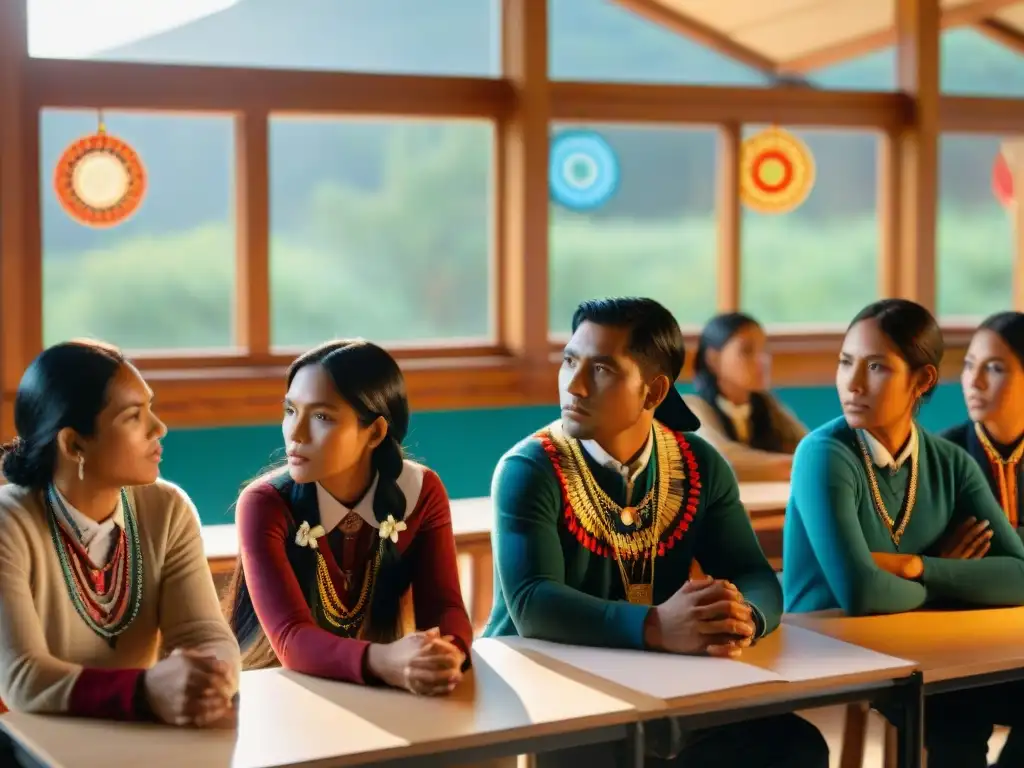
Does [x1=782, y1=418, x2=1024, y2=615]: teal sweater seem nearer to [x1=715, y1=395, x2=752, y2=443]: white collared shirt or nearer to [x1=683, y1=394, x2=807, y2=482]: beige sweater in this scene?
[x1=683, y1=394, x2=807, y2=482]: beige sweater

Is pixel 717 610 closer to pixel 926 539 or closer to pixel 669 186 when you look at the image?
pixel 926 539

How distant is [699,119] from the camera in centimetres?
611

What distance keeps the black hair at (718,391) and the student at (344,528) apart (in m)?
2.57

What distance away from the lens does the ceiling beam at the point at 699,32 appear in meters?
5.98

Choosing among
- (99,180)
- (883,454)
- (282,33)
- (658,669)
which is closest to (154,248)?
(99,180)

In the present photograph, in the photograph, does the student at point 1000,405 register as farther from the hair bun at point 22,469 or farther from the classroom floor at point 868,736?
the hair bun at point 22,469

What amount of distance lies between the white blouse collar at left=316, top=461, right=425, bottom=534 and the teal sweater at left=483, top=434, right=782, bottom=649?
150 mm

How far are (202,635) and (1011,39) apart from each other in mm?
5814

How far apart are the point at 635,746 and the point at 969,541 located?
108cm

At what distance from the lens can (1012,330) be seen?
9.89 feet

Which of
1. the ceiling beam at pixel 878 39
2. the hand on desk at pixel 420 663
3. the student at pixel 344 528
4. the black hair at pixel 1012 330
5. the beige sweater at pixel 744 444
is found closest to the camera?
the hand on desk at pixel 420 663

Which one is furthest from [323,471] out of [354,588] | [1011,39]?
[1011,39]

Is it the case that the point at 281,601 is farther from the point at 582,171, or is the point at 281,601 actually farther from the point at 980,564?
the point at 582,171

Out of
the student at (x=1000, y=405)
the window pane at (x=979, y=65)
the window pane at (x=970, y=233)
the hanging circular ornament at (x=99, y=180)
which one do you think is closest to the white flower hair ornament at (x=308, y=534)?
the student at (x=1000, y=405)
